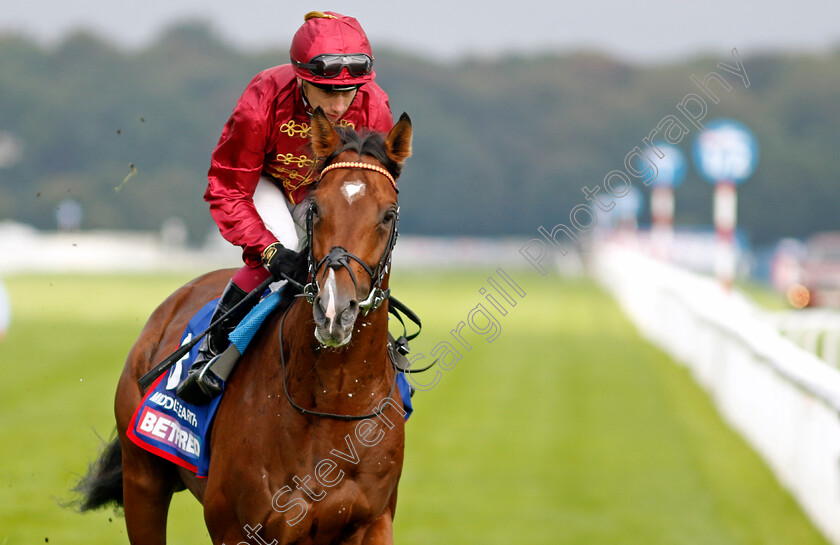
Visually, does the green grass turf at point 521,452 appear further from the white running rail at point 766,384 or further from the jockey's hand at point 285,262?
the jockey's hand at point 285,262

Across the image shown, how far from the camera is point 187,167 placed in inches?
2363

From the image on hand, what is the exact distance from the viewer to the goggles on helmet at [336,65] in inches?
142

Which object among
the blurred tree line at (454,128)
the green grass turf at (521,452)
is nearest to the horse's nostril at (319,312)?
the green grass turf at (521,452)

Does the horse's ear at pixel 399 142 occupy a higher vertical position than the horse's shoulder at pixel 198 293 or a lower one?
higher

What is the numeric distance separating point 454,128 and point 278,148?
7011cm

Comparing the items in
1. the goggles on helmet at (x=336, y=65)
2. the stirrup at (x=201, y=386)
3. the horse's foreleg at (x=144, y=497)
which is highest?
the goggles on helmet at (x=336, y=65)

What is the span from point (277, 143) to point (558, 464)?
4.42 metres

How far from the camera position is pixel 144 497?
424 centimetres

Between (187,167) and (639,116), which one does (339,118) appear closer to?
(187,167)

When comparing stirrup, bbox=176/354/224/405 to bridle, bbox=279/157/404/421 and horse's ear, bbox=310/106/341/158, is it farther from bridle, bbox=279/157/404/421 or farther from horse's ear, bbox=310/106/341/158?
horse's ear, bbox=310/106/341/158

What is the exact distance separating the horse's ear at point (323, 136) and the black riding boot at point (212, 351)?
2.46 ft

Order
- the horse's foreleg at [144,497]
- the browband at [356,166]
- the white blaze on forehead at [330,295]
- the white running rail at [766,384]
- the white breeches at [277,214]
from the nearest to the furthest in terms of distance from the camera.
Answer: the white blaze on forehead at [330,295] < the browband at [356,166] < the white breeches at [277,214] < the horse's foreleg at [144,497] < the white running rail at [766,384]

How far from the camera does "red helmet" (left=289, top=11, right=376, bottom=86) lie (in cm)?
362

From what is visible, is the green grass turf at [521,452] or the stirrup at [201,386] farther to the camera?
the green grass turf at [521,452]
